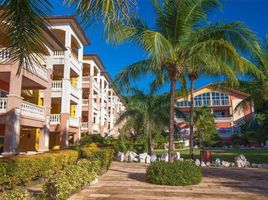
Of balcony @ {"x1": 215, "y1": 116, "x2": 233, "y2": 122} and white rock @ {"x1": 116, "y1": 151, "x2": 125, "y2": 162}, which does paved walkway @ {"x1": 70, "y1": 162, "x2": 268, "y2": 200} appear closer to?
white rock @ {"x1": 116, "y1": 151, "x2": 125, "y2": 162}

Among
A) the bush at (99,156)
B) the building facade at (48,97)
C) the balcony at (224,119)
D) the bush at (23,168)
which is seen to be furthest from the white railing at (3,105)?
the balcony at (224,119)

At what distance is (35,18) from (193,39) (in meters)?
7.51

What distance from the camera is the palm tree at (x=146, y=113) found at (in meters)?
22.3

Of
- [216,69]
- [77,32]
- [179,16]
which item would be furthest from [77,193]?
[77,32]

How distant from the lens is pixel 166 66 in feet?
37.2

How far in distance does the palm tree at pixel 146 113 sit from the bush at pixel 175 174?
11460mm

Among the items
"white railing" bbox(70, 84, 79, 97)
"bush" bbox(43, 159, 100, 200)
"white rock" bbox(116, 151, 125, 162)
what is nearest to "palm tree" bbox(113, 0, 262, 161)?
"bush" bbox(43, 159, 100, 200)

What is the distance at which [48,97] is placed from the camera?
20484mm

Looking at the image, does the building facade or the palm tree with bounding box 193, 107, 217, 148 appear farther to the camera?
the palm tree with bounding box 193, 107, 217, 148

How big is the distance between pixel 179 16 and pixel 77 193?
704 centimetres

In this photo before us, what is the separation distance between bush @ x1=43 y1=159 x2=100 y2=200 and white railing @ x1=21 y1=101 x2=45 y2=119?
26.3 feet

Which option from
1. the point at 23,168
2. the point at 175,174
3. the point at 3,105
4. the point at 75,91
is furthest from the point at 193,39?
the point at 75,91

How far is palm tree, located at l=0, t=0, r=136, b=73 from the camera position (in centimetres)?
415

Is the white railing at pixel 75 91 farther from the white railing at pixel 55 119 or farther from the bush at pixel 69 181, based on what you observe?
the bush at pixel 69 181
